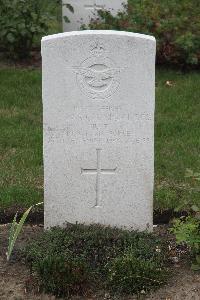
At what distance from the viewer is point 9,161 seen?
6191 millimetres

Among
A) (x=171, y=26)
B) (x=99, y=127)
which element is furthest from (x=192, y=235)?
(x=171, y=26)

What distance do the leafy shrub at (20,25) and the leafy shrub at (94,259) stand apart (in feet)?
15.7

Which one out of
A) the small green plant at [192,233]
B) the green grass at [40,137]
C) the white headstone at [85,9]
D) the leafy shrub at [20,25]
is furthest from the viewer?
the white headstone at [85,9]

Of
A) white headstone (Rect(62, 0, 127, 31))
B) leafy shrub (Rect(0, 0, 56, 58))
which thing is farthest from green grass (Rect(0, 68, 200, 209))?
white headstone (Rect(62, 0, 127, 31))

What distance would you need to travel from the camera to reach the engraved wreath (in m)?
4.46

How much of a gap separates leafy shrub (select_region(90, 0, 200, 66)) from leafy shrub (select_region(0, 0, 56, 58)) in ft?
2.75

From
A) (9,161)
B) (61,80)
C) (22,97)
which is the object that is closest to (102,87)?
(61,80)

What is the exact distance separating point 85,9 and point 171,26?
6.44ft

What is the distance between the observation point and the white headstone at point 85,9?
10.5 metres

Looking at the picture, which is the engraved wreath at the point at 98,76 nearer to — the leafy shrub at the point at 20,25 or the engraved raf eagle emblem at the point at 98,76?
the engraved raf eagle emblem at the point at 98,76

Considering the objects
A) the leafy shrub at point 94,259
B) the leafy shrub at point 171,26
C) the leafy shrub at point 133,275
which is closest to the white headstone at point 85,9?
the leafy shrub at point 171,26

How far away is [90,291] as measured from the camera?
430cm

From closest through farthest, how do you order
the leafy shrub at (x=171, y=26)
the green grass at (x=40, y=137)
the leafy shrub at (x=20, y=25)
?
the green grass at (x=40, y=137), the leafy shrub at (x=171, y=26), the leafy shrub at (x=20, y=25)

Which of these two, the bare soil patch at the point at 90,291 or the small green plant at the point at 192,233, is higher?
the small green plant at the point at 192,233
